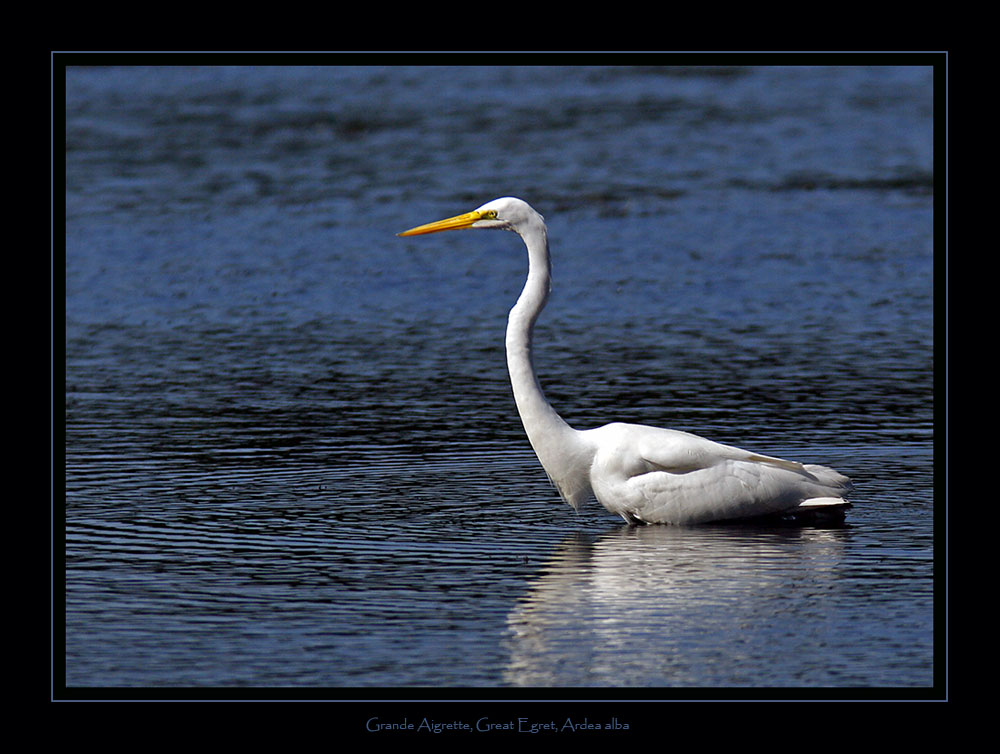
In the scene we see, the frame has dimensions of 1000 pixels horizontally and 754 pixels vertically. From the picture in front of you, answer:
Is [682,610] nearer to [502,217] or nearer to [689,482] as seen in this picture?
[689,482]

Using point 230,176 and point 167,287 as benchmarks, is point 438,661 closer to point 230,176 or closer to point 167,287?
point 167,287

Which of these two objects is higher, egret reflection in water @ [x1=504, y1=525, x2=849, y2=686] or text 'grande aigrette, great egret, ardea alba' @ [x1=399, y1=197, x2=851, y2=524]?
text 'grande aigrette, great egret, ardea alba' @ [x1=399, y1=197, x2=851, y2=524]

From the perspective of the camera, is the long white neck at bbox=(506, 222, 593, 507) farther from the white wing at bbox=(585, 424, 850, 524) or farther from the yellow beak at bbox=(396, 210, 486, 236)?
the yellow beak at bbox=(396, 210, 486, 236)

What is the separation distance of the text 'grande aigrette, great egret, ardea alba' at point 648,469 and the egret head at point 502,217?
0.01 meters

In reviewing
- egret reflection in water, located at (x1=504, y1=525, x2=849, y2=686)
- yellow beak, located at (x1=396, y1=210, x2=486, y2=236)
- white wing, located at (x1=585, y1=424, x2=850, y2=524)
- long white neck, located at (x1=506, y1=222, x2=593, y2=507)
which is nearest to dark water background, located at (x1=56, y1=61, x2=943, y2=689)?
egret reflection in water, located at (x1=504, y1=525, x2=849, y2=686)

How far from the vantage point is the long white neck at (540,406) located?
10.5m

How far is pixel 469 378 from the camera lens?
14562 millimetres

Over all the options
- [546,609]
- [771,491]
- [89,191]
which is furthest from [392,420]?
[89,191]

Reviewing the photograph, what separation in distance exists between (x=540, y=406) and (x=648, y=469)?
0.77 m

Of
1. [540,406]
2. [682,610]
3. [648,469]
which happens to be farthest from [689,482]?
[682,610]

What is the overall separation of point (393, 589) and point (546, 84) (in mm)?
25396

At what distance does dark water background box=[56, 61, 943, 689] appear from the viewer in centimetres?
820

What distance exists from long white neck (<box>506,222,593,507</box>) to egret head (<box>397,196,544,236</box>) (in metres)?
0.05

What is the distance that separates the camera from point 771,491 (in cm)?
1028
